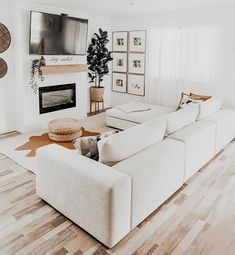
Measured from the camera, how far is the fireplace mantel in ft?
16.6

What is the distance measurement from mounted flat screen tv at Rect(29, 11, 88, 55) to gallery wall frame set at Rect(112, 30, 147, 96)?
120 cm

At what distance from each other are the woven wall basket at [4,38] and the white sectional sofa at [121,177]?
280 cm

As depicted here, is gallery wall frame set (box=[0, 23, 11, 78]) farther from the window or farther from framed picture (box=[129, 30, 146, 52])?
the window

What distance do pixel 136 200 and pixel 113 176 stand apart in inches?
13.4

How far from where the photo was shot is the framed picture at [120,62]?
21.9 feet

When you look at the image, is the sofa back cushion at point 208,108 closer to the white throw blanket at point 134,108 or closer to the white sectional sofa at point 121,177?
the white sectional sofa at point 121,177

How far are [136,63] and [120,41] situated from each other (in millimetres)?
706

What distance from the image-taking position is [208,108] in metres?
4.17

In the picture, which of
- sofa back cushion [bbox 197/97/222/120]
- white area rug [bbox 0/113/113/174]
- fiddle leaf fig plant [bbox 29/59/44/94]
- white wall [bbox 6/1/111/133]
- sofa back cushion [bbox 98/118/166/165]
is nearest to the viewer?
sofa back cushion [bbox 98/118/166/165]

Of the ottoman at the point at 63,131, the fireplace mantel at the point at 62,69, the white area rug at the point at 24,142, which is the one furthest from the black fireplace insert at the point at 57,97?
the ottoman at the point at 63,131

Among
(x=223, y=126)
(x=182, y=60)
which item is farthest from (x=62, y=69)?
(x=223, y=126)

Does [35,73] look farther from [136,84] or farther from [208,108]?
[208,108]

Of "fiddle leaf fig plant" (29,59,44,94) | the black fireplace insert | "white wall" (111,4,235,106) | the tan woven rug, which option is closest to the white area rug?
the tan woven rug

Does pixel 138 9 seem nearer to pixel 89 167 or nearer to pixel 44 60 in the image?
pixel 44 60
